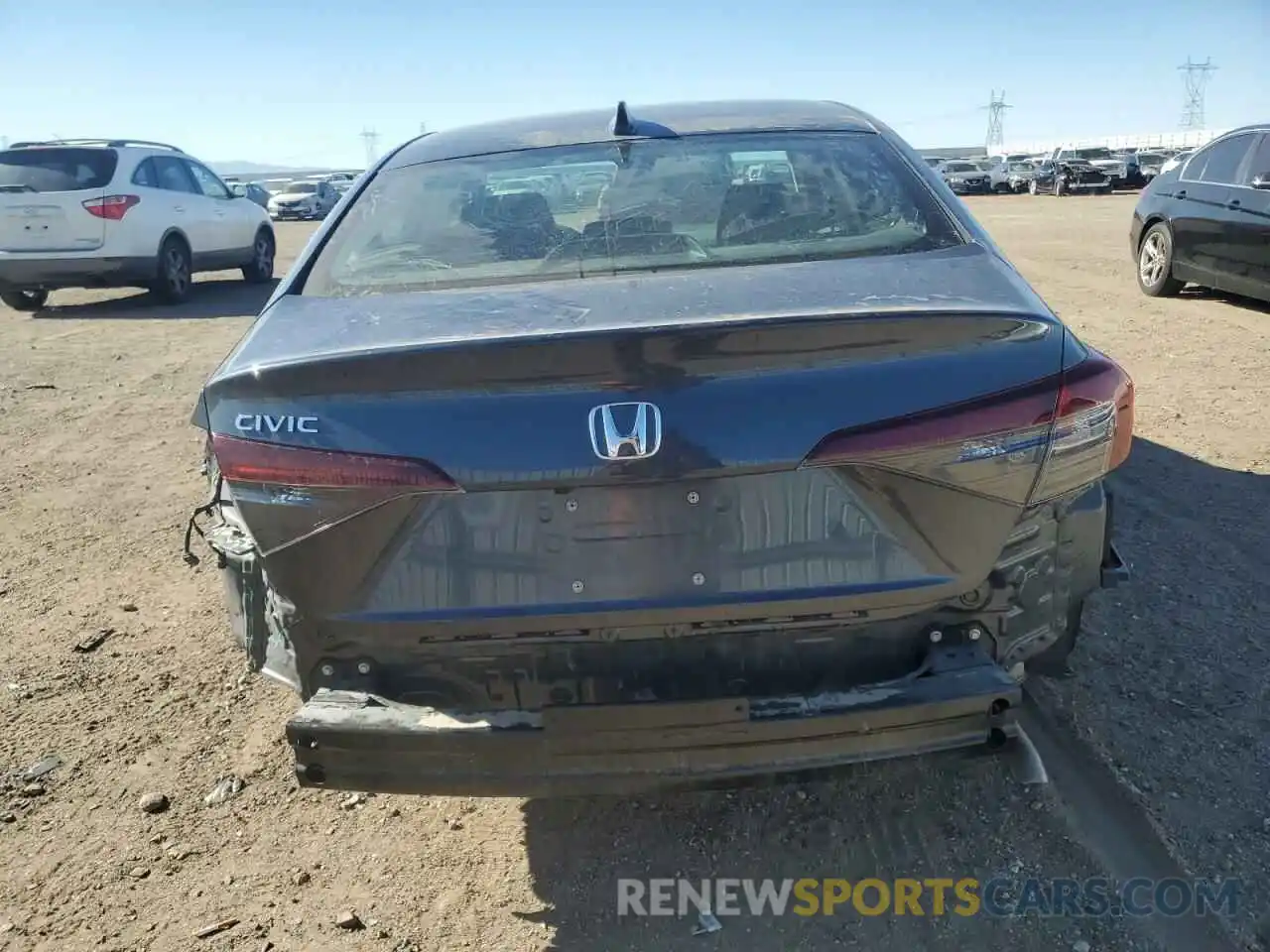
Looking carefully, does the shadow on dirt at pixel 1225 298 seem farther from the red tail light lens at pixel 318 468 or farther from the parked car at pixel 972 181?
the parked car at pixel 972 181

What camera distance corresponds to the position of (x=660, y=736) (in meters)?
2.08

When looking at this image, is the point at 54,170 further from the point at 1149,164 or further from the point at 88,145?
the point at 1149,164

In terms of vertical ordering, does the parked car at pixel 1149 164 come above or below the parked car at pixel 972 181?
above

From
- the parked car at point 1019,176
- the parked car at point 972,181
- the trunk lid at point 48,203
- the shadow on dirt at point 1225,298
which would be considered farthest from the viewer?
the parked car at point 972,181

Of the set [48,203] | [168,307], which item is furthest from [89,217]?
[168,307]

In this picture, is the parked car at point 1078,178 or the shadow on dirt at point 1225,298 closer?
the shadow on dirt at point 1225,298

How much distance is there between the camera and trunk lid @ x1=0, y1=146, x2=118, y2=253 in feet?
38.6

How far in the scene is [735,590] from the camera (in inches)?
81.4

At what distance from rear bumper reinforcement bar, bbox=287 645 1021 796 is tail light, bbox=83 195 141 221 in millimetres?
11443

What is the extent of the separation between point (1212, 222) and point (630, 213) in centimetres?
876

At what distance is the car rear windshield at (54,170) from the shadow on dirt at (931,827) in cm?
1150

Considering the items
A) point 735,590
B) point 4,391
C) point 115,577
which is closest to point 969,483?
point 735,590

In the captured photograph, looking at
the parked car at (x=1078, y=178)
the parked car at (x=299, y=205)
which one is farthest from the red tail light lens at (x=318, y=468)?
the parked car at (x=1078, y=178)

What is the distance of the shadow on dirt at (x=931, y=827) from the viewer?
7.86ft
